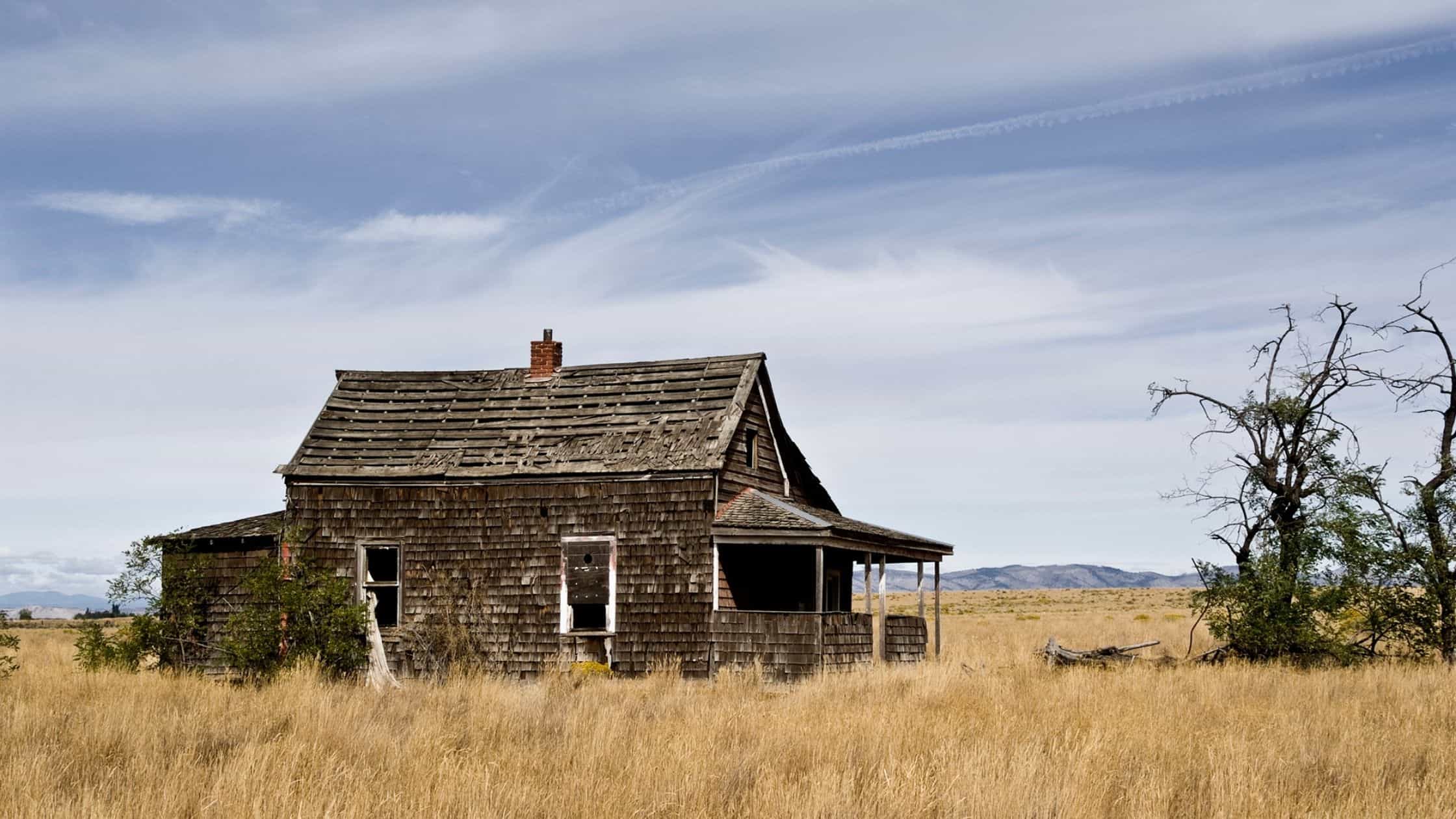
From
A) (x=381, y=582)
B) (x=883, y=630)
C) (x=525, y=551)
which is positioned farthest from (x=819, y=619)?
(x=381, y=582)

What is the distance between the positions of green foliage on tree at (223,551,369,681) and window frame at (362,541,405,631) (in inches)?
81.5

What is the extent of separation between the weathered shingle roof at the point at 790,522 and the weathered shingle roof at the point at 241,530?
7.75m

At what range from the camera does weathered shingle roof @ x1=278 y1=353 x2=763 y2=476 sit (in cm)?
2147

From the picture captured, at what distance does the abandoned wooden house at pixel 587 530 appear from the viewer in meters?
20.4

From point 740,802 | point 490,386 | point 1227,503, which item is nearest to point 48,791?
point 740,802

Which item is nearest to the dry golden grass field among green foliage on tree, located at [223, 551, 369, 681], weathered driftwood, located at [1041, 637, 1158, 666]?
green foliage on tree, located at [223, 551, 369, 681]

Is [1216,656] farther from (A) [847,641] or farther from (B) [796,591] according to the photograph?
(B) [796,591]

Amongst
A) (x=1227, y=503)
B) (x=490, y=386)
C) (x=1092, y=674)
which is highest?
(x=490, y=386)

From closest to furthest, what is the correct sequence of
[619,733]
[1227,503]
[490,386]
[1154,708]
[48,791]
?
[48,791] → [619,733] → [1154,708] → [1227,503] → [490,386]

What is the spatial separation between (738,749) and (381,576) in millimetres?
13860

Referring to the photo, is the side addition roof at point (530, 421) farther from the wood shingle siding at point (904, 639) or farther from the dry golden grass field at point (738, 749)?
the dry golden grass field at point (738, 749)

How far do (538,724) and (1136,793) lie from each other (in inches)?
211

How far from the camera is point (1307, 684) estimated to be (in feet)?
52.4

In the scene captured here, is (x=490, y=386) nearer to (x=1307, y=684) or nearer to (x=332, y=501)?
(x=332, y=501)
